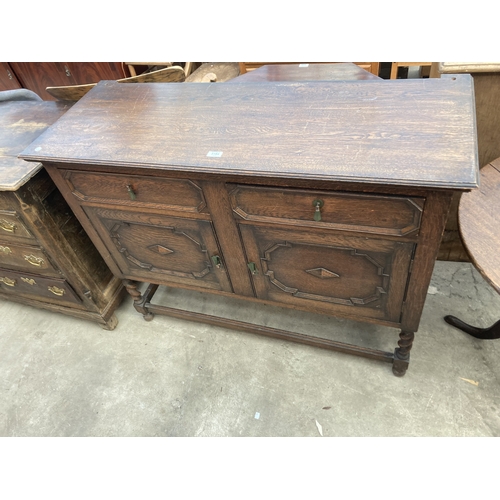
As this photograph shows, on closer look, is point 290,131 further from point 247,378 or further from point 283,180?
point 247,378

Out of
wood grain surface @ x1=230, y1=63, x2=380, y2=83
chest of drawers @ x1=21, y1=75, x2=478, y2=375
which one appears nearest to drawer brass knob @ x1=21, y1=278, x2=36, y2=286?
chest of drawers @ x1=21, y1=75, x2=478, y2=375

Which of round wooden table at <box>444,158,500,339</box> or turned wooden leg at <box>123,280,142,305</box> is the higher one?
round wooden table at <box>444,158,500,339</box>

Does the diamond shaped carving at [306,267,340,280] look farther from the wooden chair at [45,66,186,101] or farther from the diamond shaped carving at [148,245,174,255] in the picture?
the wooden chair at [45,66,186,101]

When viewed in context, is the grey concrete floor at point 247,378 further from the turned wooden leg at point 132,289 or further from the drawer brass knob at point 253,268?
the drawer brass knob at point 253,268

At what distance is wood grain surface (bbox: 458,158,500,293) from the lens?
1.02 m

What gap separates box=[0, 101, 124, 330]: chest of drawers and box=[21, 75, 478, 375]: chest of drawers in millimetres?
182

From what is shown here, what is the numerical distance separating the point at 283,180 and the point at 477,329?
1120 millimetres

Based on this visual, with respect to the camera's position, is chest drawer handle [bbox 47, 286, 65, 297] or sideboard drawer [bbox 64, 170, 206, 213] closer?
sideboard drawer [bbox 64, 170, 206, 213]

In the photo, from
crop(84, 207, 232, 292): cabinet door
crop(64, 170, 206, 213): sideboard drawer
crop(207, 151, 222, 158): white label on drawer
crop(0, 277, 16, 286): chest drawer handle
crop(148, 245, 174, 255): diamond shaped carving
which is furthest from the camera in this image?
crop(0, 277, 16, 286): chest drawer handle

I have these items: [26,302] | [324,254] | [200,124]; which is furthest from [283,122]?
[26,302]

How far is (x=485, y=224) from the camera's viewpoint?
1.11 meters

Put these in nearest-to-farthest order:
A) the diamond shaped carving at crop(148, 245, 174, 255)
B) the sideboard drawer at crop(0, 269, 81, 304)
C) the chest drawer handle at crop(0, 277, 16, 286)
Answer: the diamond shaped carving at crop(148, 245, 174, 255) → the sideboard drawer at crop(0, 269, 81, 304) → the chest drawer handle at crop(0, 277, 16, 286)

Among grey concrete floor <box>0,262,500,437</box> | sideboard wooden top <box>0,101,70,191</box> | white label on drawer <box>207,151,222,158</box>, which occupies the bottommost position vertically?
grey concrete floor <box>0,262,500,437</box>

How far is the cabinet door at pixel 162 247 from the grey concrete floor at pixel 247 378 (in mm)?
402
